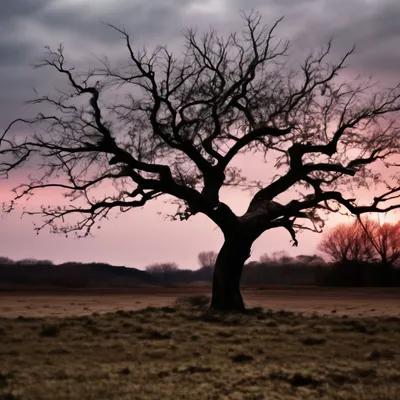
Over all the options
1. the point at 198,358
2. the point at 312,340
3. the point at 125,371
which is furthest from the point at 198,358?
the point at 312,340

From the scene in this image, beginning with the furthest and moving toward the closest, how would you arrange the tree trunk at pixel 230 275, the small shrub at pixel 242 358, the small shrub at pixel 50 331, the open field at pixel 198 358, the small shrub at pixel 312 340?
the tree trunk at pixel 230 275
the small shrub at pixel 50 331
the small shrub at pixel 312 340
the small shrub at pixel 242 358
the open field at pixel 198 358

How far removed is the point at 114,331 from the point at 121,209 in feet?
27.0

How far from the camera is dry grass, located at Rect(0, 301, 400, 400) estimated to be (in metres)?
8.55

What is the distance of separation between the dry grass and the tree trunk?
2.87 m

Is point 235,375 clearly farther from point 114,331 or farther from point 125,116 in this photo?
point 125,116

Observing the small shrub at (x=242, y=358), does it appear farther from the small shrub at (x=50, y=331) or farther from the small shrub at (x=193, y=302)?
the small shrub at (x=193, y=302)

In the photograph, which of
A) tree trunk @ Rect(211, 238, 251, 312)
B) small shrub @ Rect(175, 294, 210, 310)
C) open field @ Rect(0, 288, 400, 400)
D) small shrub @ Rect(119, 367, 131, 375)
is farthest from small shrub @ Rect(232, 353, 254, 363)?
small shrub @ Rect(175, 294, 210, 310)

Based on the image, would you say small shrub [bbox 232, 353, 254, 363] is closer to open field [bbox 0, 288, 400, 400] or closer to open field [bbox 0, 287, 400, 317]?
open field [bbox 0, 288, 400, 400]

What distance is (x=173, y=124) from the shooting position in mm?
21609

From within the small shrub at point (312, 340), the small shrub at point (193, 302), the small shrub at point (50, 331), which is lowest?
the small shrub at point (312, 340)

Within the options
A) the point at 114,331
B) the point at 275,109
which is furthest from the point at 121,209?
the point at 114,331

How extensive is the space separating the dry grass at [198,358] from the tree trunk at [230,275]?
9.40ft

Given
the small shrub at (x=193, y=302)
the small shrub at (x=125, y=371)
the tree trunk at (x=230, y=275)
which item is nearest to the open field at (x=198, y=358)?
the small shrub at (x=125, y=371)

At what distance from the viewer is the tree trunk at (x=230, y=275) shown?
22141 millimetres
